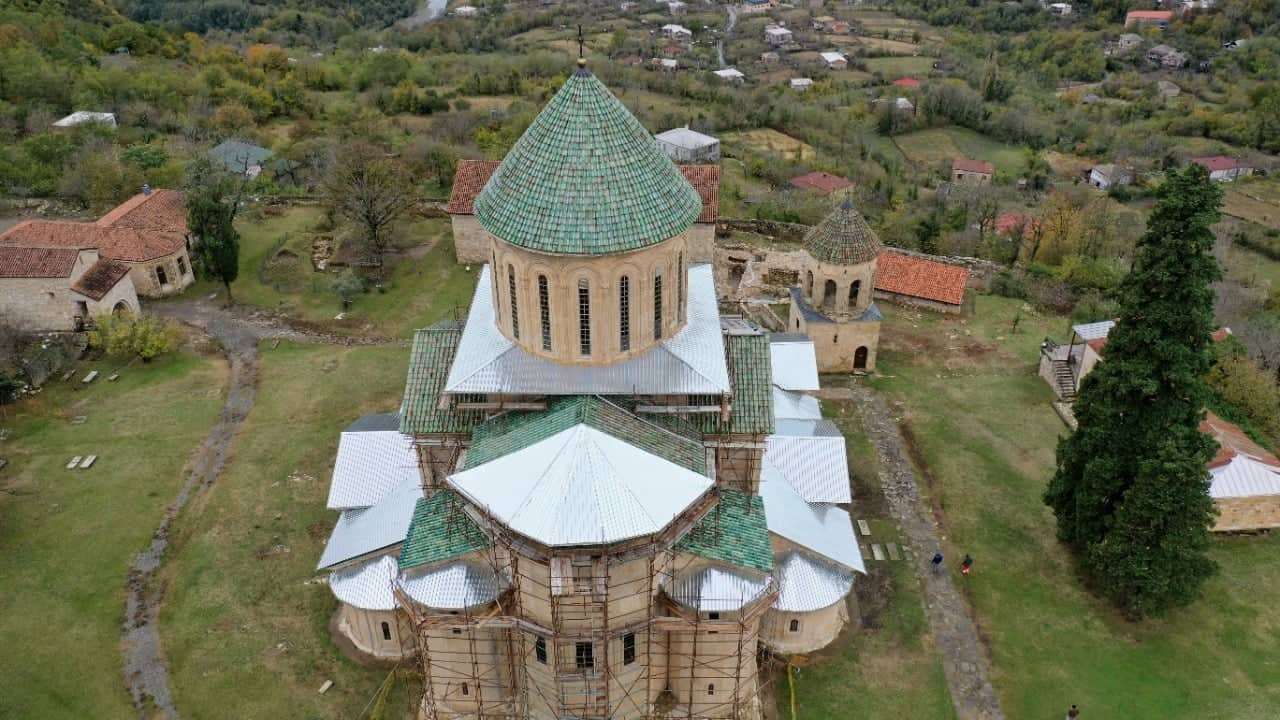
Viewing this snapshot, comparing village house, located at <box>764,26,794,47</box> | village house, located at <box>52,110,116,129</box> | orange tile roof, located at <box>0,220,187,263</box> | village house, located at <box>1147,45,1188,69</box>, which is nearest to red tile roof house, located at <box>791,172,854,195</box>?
orange tile roof, located at <box>0,220,187,263</box>

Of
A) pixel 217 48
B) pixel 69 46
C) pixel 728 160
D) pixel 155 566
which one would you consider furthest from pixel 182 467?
pixel 217 48

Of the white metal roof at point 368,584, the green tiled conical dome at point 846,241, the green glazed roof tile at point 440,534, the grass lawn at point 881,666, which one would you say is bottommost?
the grass lawn at point 881,666

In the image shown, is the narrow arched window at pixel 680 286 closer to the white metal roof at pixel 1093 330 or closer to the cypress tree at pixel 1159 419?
the cypress tree at pixel 1159 419

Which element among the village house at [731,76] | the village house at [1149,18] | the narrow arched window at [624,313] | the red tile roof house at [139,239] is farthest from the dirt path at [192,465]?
the village house at [1149,18]

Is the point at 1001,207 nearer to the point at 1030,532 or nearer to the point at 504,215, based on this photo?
the point at 1030,532

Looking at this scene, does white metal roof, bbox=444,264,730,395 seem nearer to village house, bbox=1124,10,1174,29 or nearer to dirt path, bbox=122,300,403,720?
dirt path, bbox=122,300,403,720
